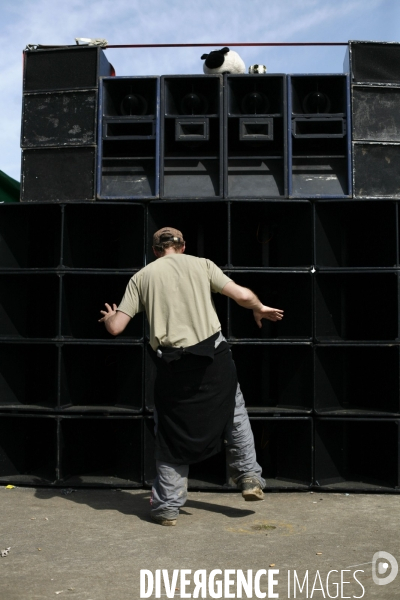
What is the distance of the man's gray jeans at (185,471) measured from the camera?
381 centimetres

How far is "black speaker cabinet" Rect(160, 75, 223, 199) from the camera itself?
4.82 metres

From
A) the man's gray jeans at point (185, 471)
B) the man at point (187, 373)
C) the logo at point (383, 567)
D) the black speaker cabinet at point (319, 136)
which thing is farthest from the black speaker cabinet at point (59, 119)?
the logo at point (383, 567)

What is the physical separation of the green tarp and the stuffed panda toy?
233 cm

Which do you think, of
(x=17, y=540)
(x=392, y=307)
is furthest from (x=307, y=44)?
(x=17, y=540)

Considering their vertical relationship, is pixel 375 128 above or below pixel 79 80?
below

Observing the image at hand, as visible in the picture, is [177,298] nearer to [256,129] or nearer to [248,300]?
[248,300]

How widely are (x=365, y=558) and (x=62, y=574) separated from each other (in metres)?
1.32

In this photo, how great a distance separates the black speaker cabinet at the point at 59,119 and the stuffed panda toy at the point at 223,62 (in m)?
0.84

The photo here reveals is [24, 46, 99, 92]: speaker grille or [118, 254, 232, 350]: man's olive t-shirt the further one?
[24, 46, 99, 92]: speaker grille

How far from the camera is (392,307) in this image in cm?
468

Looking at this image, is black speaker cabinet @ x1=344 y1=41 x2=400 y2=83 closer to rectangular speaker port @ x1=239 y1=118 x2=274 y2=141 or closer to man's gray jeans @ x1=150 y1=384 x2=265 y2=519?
rectangular speaker port @ x1=239 y1=118 x2=274 y2=141

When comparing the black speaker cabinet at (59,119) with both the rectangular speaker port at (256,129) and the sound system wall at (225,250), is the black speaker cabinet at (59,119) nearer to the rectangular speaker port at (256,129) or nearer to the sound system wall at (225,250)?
the sound system wall at (225,250)

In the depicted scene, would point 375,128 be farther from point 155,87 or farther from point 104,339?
point 104,339

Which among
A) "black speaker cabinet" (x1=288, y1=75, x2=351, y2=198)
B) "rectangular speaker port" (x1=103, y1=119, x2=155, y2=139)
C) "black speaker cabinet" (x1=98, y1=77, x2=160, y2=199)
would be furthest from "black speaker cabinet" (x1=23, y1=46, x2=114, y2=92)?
"black speaker cabinet" (x1=288, y1=75, x2=351, y2=198)
